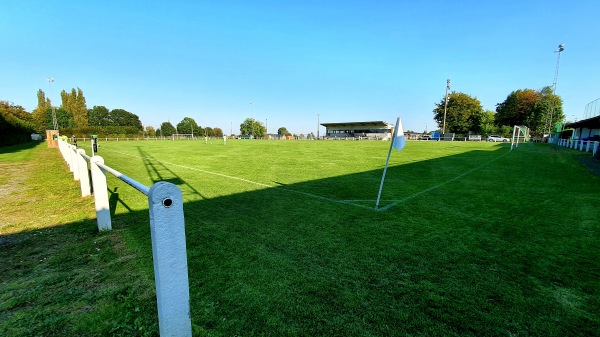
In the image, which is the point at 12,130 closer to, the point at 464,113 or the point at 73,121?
the point at 73,121

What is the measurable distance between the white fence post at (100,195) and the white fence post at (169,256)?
325 cm

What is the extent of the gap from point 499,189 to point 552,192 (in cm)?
117

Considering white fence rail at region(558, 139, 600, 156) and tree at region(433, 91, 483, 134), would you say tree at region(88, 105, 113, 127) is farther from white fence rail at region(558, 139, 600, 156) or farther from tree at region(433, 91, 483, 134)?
white fence rail at region(558, 139, 600, 156)

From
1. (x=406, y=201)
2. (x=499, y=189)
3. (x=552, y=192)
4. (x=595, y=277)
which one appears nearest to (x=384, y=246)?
(x=595, y=277)

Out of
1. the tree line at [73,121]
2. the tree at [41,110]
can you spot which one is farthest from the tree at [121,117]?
the tree at [41,110]

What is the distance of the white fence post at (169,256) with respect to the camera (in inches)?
62.1

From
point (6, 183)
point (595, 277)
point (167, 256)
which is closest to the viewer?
point (167, 256)

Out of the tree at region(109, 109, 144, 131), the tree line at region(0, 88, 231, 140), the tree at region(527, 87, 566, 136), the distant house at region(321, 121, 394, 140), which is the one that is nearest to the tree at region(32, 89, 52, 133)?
the tree line at region(0, 88, 231, 140)

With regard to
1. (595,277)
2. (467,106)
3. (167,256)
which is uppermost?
(467,106)

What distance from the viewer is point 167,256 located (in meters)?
1.68

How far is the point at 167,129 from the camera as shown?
12750 centimetres

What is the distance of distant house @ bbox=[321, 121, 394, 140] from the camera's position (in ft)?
286

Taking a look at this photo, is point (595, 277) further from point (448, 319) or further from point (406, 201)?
point (406, 201)

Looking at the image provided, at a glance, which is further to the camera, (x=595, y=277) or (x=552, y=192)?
(x=552, y=192)
